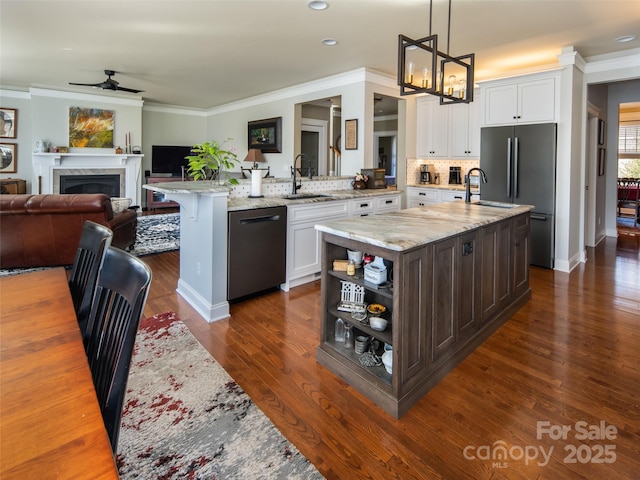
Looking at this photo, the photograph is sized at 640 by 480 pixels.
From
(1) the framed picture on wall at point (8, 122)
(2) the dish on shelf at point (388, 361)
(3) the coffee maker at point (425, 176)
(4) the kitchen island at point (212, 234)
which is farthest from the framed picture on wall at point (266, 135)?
(2) the dish on shelf at point (388, 361)

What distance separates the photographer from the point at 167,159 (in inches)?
374

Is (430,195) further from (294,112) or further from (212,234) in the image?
(212,234)

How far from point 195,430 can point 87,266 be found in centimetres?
92

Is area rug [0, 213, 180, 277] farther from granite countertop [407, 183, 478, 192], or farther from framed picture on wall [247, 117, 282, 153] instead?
granite countertop [407, 183, 478, 192]

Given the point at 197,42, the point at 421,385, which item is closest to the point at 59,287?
the point at 421,385

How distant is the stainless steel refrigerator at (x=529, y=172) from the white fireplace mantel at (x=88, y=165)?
7.22 meters

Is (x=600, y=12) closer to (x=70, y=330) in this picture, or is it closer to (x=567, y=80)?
(x=567, y=80)

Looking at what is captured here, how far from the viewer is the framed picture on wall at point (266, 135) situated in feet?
23.9

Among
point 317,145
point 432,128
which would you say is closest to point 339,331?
point 432,128

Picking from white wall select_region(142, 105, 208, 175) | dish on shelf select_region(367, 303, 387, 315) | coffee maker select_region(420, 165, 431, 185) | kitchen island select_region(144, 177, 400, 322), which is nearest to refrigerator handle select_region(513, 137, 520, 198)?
coffee maker select_region(420, 165, 431, 185)

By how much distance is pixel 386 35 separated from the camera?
407 centimetres

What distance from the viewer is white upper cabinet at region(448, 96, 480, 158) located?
5.84 m

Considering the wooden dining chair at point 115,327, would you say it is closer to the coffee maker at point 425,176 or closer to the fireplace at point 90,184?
the coffee maker at point 425,176

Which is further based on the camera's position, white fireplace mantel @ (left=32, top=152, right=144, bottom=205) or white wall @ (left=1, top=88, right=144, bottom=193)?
white fireplace mantel @ (left=32, top=152, right=144, bottom=205)
